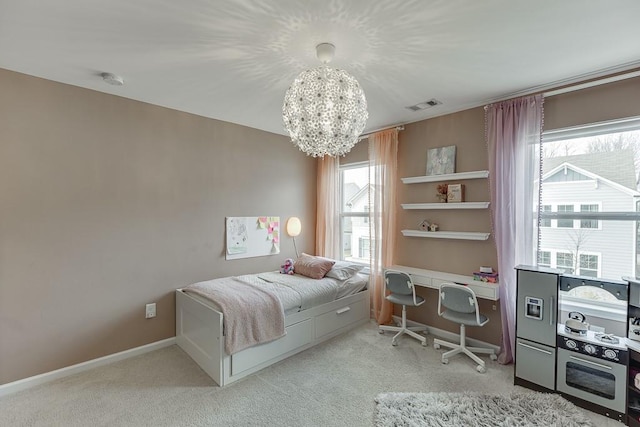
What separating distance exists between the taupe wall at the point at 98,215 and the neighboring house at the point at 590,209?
3.42 metres

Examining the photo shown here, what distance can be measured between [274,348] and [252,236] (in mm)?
1591

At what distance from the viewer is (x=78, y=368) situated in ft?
8.30

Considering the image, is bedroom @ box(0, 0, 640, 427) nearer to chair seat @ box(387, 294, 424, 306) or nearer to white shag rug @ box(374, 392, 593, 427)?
chair seat @ box(387, 294, 424, 306)

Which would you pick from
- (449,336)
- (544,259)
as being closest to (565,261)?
(544,259)

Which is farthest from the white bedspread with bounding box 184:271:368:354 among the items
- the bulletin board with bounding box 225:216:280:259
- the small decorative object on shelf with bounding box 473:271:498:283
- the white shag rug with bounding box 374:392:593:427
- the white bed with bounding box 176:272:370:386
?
the small decorative object on shelf with bounding box 473:271:498:283

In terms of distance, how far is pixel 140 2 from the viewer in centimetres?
154

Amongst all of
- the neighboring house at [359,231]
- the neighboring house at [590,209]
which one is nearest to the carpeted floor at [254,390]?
the neighboring house at [590,209]

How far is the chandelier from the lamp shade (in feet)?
7.94

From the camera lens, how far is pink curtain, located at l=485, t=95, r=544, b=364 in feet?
8.57

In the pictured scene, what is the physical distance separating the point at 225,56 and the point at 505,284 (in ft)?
10.3

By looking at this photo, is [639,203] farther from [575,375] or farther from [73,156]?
[73,156]

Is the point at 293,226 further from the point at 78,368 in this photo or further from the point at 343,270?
the point at 78,368

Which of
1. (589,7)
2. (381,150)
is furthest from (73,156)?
(589,7)

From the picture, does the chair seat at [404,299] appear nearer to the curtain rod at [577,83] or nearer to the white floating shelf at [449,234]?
the white floating shelf at [449,234]
